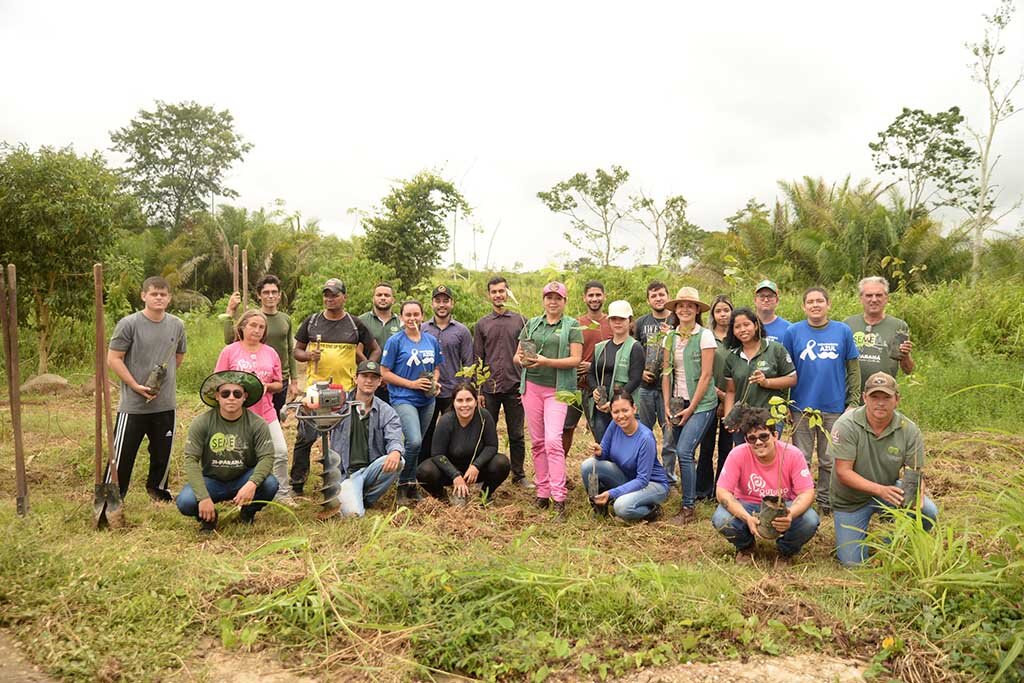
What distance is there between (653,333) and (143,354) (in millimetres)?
3601

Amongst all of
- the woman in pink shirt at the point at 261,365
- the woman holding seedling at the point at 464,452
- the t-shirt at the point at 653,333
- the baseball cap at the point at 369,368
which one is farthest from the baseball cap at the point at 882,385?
the woman in pink shirt at the point at 261,365

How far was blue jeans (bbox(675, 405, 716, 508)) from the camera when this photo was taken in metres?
5.39

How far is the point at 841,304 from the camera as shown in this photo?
41.2 ft

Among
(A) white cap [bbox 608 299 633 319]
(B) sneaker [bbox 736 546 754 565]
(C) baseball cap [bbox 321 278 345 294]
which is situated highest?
(C) baseball cap [bbox 321 278 345 294]

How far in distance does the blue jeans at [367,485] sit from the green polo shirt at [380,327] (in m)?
1.08

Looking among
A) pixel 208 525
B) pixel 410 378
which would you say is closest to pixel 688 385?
pixel 410 378

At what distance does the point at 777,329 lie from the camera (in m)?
5.64

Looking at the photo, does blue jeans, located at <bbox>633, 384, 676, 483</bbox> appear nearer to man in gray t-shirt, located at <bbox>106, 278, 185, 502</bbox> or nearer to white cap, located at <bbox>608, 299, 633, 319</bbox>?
white cap, located at <bbox>608, 299, 633, 319</bbox>

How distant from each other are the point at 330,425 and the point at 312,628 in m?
1.60

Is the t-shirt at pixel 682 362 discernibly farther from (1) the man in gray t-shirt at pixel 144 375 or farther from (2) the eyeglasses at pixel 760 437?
(1) the man in gray t-shirt at pixel 144 375

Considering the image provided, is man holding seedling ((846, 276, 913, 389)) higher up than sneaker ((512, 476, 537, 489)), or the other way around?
man holding seedling ((846, 276, 913, 389))

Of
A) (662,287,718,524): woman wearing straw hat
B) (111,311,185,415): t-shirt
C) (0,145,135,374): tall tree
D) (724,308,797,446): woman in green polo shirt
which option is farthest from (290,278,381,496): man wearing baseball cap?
(0,145,135,374): tall tree

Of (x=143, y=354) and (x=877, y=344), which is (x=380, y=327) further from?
(x=877, y=344)

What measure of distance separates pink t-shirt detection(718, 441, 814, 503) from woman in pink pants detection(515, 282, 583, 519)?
1298 millimetres
